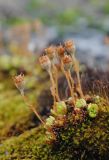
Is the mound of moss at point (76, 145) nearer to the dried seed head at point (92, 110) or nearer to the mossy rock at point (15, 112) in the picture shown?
the dried seed head at point (92, 110)

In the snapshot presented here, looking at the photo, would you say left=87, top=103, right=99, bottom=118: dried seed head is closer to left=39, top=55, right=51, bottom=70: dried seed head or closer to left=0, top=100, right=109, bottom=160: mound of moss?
left=0, top=100, right=109, bottom=160: mound of moss

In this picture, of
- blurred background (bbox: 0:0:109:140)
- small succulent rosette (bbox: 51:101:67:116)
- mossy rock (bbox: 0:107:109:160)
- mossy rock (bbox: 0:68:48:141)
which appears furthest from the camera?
blurred background (bbox: 0:0:109:140)

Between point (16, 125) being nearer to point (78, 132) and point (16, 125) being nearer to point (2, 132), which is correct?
point (2, 132)

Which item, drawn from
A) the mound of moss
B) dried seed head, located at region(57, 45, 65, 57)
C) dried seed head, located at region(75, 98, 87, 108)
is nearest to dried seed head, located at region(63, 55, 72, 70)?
dried seed head, located at region(57, 45, 65, 57)

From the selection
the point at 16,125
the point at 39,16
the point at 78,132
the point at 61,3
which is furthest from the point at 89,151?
the point at 61,3

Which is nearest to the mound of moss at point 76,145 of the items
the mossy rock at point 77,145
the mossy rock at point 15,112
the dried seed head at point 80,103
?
the mossy rock at point 77,145

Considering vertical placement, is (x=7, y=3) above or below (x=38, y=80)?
above

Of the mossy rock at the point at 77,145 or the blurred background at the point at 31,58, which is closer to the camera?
the mossy rock at the point at 77,145

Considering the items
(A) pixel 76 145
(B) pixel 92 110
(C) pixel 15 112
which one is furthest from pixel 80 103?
(C) pixel 15 112
